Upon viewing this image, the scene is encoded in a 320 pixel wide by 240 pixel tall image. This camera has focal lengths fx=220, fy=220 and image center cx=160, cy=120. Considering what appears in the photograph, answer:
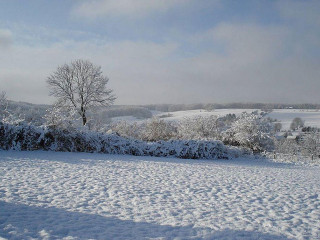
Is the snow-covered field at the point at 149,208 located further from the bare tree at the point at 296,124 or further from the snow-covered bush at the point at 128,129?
the bare tree at the point at 296,124

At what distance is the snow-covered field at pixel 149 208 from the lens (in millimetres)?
4219

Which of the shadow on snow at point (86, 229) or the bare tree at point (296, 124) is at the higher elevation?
the shadow on snow at point (86, 229)

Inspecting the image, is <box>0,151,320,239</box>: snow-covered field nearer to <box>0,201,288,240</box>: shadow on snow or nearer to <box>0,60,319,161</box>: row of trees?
<box>0,201,288,240</box>: shadow on snow

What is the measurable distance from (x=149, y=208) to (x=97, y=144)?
38.9 feet

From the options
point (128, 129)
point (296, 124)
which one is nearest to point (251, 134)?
point (128, 129)

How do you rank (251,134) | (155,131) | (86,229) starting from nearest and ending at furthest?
(86,229) → (251,134) → (155,131)

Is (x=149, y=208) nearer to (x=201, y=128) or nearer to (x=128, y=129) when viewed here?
(x=201, y=128)

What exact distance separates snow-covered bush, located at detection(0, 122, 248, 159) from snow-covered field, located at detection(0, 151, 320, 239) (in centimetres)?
703

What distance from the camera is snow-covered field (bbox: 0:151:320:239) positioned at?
13.8 feet

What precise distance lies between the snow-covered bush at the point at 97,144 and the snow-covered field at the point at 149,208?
703cm

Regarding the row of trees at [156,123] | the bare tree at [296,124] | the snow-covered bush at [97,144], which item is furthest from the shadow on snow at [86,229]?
the bare tree at [296,124]

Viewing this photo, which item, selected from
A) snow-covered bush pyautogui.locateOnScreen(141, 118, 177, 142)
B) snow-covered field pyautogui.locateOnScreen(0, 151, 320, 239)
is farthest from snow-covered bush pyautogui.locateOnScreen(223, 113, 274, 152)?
snow-covered field pyautogui.locateOnScreen(0, 151, 320, 239)

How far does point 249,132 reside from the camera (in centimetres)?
2359

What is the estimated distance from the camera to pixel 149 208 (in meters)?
5.43
